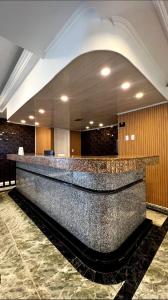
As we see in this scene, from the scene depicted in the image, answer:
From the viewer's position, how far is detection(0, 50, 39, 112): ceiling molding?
2.31 metres

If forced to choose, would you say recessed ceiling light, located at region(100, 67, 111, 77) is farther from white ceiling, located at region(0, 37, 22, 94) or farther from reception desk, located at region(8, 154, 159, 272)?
white ceiling, located at region(0, 37, 22, 94)

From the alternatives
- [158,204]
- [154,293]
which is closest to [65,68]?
[154,293]

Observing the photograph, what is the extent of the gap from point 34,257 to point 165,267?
4.75ft

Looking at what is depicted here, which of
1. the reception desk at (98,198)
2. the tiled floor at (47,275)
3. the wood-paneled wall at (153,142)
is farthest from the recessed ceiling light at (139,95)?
the tiled floor at (47,275)

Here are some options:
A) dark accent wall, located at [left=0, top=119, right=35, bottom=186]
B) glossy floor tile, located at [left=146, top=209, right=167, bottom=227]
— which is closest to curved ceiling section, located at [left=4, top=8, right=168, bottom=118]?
glossy floor tile, located at [left=146, top=209, right=167, bottom=227]

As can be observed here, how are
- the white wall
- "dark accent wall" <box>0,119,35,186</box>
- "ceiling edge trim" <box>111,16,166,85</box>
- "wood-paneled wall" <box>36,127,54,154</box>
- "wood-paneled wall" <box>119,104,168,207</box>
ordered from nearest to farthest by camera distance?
"ceiling edge trim" <box>111,16,166,85</box> → "wood-paneled wall" <box>119,104,168,207</box> → "dark accent wall" <box>0,119,35,186</box> → "wood-paneled wall" <box>36,127,54,154</box> → the white wall

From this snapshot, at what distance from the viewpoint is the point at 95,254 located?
66.4 inches

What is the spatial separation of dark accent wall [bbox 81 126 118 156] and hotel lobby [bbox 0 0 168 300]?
7.53 ft

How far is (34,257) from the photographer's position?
68.1 inches

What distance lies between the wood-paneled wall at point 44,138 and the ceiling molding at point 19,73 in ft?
7.34

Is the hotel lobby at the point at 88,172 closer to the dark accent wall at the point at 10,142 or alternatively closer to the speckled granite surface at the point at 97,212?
the speckled granite surface at the point at 97,212

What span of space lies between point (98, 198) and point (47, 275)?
89 centimetres

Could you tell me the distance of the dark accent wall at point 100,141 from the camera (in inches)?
213

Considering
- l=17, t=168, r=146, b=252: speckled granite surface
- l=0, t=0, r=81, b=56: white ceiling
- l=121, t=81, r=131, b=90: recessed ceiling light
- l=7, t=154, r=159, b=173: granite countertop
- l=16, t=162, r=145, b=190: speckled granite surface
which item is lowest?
l=17, t=168, r=146, b=252: speckled granite surface
